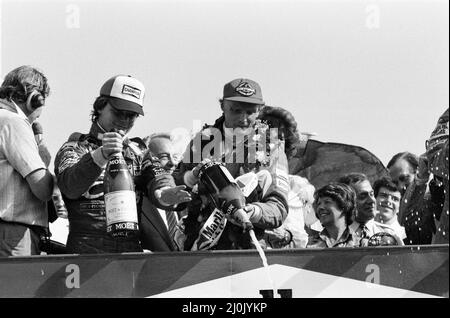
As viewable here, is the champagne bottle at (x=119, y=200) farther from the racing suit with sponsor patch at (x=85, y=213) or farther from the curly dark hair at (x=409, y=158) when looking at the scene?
the curly dark hair at (x=409, y=158)

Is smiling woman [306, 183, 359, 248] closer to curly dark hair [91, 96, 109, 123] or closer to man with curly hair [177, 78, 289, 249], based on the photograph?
man with curly hair [177, 78, 289, 249]

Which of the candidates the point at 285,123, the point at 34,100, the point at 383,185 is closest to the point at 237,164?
the point at 285,123

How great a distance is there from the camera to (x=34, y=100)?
17.6ft

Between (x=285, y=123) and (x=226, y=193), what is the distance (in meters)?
1.30

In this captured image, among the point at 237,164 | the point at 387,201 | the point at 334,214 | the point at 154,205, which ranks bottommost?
the point at 387,201

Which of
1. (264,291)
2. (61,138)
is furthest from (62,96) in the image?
(264,291)

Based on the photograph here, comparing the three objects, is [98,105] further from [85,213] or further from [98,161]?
[85,213]

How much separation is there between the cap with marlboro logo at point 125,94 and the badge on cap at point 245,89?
1.78ft

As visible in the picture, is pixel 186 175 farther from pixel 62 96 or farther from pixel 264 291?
pixel 62 96

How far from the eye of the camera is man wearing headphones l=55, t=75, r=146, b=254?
16.5ft

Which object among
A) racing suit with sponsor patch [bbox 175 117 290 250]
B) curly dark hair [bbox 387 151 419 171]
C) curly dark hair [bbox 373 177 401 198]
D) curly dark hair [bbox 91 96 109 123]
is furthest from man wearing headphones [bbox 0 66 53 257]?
curly dark hair [bbox 387 151 419 171]

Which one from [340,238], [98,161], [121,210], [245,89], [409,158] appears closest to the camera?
[121,210]

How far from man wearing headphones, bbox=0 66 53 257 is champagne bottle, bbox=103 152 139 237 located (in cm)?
37

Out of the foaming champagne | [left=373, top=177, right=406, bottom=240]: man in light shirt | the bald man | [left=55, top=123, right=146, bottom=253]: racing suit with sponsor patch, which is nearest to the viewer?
the foaming champagne
